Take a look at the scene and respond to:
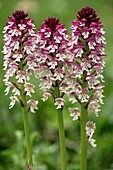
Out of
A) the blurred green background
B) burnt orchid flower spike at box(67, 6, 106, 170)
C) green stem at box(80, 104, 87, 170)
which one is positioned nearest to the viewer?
burnt orchid flower spike at box(67, 6, 106, 170)

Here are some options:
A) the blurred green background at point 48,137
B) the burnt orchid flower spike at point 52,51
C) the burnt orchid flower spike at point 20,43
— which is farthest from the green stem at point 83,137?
the blurred green background at point 48,137

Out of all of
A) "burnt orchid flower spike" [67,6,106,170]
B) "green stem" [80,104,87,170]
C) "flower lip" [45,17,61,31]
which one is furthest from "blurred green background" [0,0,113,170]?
"flower lip" [45,17,61,31]

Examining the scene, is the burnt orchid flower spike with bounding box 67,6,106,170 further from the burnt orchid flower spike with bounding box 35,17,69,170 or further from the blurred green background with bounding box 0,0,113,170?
the blurred green background with bounding box 0,0,113,170

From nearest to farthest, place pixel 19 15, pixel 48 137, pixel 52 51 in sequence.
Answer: pixel 52 51, pixel 19 15, pixel 48 137

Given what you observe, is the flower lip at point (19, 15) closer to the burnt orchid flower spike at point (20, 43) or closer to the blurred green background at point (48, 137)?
the burnt orchid flower spike at point (20, 43)

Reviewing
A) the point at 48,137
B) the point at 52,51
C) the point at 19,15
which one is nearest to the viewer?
the point at 52,51

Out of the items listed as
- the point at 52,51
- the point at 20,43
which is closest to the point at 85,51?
the point at 52,51

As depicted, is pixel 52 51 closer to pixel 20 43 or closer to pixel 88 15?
pixel 20 43

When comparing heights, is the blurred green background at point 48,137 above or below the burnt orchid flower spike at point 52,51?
below

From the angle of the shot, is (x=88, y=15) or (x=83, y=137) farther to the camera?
(x=83, y=137)

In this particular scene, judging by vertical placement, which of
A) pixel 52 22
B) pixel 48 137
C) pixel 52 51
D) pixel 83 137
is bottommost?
pixel 83 137

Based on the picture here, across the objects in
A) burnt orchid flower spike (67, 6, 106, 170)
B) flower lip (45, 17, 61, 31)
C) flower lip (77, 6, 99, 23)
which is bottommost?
burnt orchid flower spike (67, 6, 106, 170)

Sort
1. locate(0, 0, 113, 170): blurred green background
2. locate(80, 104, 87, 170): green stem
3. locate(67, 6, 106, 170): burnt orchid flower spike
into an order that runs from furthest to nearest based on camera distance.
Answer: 1. locate(0, 0, 113, 170): blurred green background
2. locate(80, 104, 87, 170): green stem
3. locate(67, 6, 106, 170): burnt orchid flower spike
